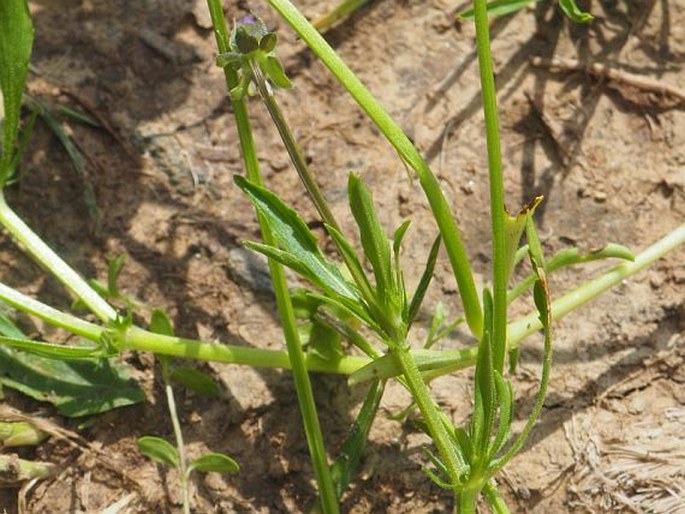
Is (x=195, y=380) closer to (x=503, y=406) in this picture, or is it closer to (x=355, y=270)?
(x=355, y=270)

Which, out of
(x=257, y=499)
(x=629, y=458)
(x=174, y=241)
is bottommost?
(x=257, y=499)

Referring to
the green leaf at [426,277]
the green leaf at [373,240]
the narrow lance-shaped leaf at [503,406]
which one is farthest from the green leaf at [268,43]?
the narrow lance-shaped leaf at [503,406]

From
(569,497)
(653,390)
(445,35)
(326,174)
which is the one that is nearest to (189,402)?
(326,174)

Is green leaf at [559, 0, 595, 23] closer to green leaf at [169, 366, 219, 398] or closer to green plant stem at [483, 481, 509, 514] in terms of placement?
green plant stem at [483, 481, 509, 514]

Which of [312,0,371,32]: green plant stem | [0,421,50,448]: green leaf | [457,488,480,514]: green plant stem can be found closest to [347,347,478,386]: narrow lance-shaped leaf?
[457,488,480,514]: green plant stem

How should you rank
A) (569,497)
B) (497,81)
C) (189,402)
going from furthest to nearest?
(497,81)
(189,402)
(569,497)

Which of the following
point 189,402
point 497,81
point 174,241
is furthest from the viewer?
point 497,81

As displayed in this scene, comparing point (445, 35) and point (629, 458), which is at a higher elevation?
point (445, 35)

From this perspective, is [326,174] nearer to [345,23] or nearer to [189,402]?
[345,23]
